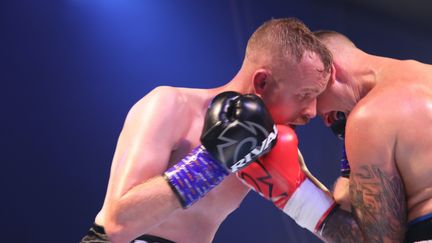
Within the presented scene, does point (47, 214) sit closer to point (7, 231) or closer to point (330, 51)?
point (7, 231)

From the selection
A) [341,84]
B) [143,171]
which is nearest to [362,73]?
[341,84]

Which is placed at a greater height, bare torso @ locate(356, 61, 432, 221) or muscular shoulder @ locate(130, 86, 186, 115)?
muscular shoulder @ locate(130, 86, 186, 115)

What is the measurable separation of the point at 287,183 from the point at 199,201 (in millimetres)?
321

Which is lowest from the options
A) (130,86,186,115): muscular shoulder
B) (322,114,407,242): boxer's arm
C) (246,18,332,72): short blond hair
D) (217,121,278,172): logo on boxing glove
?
(322,114,407,242): boxer's arm

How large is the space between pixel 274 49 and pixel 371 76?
0.36 meters

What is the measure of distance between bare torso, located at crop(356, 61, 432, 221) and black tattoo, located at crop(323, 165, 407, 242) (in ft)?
0.12

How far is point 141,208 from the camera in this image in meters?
1.23

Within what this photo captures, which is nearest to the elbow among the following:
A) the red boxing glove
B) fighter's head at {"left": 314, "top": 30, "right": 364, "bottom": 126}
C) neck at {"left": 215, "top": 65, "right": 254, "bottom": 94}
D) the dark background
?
the red boxing glove

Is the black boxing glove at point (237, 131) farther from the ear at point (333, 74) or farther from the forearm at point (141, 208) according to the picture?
the ear at point (333, 74)

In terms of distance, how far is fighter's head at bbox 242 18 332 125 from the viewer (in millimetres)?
1585

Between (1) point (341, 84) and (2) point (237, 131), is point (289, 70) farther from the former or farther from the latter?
(2) point (237, 131)

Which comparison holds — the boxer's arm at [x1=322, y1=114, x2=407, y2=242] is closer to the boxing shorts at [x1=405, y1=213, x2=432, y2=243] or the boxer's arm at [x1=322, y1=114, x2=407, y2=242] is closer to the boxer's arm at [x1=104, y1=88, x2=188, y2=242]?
the boxing shorts at [x1=405, y1=213, x2=432, y2=243]

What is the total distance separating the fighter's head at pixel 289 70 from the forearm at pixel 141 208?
559 millimetres

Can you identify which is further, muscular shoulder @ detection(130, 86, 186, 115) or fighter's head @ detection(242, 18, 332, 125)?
fighter's head @ detection(242, 18, 332, 125)
